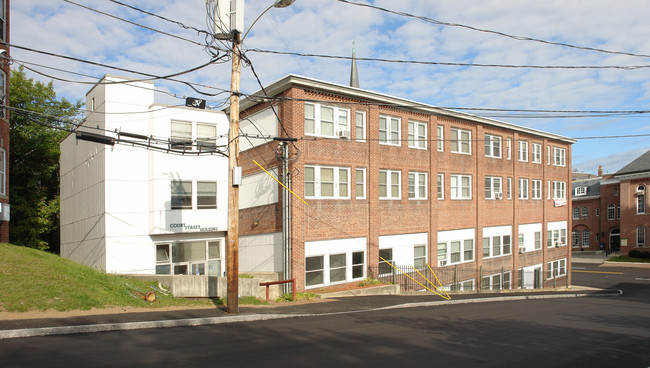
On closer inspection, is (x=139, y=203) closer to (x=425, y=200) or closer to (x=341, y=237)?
(x=341, y=237)

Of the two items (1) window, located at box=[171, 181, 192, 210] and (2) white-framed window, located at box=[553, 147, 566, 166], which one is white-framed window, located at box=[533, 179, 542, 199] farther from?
(1) window, located at box=[171, 181, 192, 210]

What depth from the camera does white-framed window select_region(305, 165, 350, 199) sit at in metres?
20.5

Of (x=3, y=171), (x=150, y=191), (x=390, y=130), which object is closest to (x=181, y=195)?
(x=150, y=191)

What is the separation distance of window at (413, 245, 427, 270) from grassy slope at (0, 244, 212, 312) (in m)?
13.1

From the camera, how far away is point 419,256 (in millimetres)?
25281

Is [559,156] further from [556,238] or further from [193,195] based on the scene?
[193,195]

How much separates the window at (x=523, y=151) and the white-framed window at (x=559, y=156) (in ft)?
16.4

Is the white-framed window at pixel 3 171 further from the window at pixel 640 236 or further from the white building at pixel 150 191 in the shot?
the window at pixel 640 236

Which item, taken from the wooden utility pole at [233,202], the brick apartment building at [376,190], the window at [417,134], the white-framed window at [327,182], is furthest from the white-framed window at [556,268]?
the wooden utility pole at [233,202]

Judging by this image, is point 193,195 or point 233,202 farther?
point 193,195

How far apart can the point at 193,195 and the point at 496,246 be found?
66.8 ft

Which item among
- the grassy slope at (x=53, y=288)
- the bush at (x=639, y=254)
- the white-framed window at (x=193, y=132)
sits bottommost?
the bush at (x=639, y=254)

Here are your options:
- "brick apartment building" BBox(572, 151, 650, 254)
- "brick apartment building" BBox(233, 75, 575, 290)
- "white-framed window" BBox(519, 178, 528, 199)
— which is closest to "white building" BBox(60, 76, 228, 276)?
"brick apartment building" BBox(233, 75, 575, 290)

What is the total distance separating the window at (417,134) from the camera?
25234 millimetres
